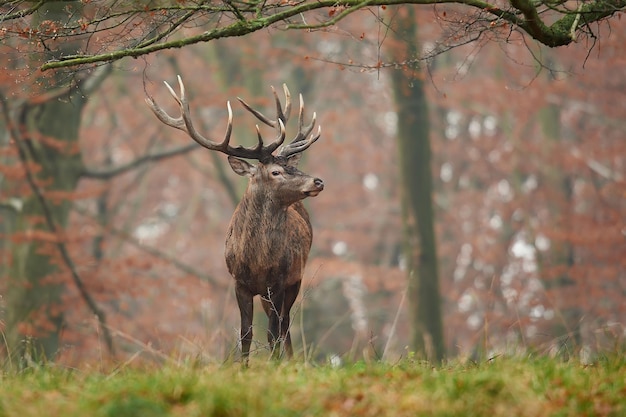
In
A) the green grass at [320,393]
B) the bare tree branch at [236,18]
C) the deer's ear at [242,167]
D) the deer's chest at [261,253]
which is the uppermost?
the bare tree branch at [236,18]

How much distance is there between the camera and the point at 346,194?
28.5 metres

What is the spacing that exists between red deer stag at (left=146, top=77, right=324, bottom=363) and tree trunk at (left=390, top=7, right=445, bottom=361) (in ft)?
23.8

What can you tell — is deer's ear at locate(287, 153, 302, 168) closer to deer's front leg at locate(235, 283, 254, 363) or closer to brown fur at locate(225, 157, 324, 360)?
brown fur at locate(225, 157, 324, 360)

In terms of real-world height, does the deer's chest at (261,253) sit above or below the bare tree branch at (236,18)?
below

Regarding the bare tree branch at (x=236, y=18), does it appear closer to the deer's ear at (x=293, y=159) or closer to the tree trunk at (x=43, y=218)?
the deer's ear at (x=293, y=159)

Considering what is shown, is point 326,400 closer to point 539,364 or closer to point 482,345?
point 539,364

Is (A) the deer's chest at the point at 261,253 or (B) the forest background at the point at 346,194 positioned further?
(B) the forest background at the point at 346,194

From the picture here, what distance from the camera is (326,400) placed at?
4.90 meters

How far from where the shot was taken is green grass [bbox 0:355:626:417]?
4.58m

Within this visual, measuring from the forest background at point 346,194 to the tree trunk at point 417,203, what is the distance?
0.16m

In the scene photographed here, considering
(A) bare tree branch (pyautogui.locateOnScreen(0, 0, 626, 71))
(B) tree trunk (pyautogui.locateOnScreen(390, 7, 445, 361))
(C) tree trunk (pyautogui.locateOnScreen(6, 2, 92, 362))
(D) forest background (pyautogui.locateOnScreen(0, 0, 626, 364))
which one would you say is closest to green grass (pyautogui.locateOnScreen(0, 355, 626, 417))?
(A) bare tree branch (pyautogui.locateOnScreen(0, 0, 626, 71))

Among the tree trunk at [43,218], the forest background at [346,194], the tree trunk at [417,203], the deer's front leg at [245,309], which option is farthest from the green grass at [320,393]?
the tree trunk at [417,203]

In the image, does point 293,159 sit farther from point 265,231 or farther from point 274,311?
point 274,311

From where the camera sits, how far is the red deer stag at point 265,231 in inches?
294
